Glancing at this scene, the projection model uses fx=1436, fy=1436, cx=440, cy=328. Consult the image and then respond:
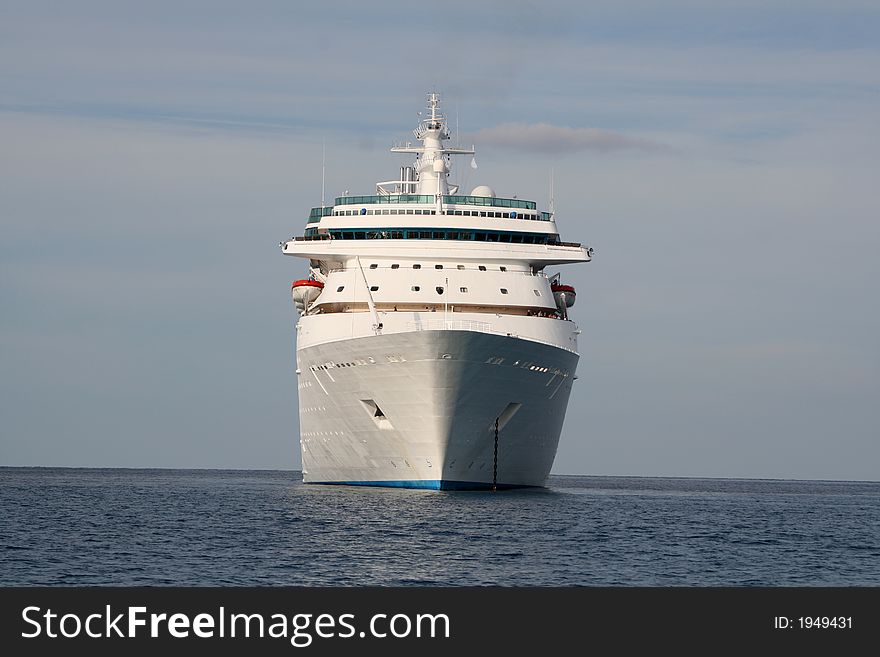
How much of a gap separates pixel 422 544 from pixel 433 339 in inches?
655

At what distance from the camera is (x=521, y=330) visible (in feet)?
230

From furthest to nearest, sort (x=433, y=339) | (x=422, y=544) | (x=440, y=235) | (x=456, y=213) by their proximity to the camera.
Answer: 1. (x=456, y=213)
2. (x=440, y=235)
3. (x=433, y=339)
4. (x=422, y=544)

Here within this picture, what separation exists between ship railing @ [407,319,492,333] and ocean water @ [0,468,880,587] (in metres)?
7.75

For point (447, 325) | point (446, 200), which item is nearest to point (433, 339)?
point (447, 325)

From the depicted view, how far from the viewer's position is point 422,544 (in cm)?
4516

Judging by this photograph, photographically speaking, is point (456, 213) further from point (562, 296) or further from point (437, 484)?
point (437, 484)

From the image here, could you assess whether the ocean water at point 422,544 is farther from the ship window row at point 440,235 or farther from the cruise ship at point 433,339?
the ship window row at point 440,235

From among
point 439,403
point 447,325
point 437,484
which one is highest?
point 447,325

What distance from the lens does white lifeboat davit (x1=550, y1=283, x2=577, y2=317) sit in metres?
78.0

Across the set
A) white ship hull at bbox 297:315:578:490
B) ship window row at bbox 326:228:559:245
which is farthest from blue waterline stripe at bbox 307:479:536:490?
ship window row at bbox 326:228:559:245

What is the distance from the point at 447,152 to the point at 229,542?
40.2 meters

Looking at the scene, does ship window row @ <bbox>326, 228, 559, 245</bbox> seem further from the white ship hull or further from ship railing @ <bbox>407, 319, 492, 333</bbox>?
ship railing @ <bbox>407, 319, 492, 333</bbox>
